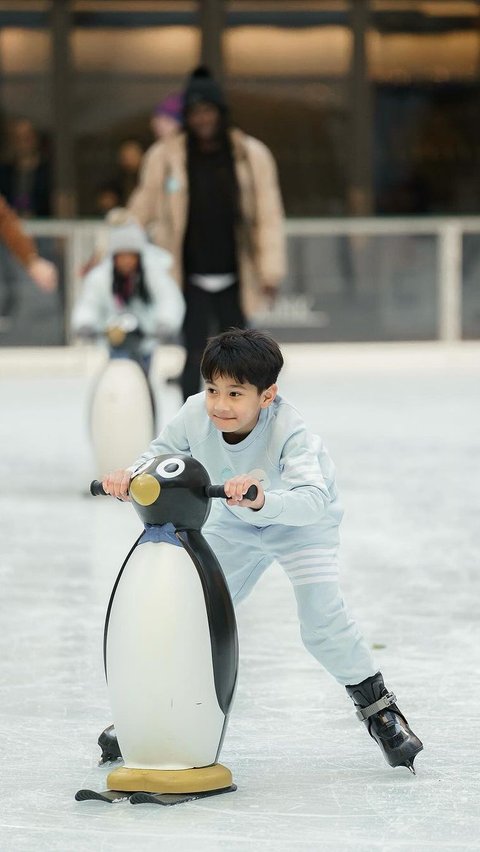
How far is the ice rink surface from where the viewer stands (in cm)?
311

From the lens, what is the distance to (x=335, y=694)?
162 inches

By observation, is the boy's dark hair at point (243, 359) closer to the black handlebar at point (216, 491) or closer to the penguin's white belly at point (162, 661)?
the black handlebar at point (216, 491)

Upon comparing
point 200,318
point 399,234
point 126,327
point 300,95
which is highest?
point 126,327

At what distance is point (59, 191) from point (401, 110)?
317 centimetres

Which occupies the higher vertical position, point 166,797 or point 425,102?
point 166,797

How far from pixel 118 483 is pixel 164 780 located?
0.54 m

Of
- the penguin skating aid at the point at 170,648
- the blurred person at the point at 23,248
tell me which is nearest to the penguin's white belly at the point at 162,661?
the penguin skating aid at the point at 170,648

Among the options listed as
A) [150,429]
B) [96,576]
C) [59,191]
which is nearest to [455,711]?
[96,576]

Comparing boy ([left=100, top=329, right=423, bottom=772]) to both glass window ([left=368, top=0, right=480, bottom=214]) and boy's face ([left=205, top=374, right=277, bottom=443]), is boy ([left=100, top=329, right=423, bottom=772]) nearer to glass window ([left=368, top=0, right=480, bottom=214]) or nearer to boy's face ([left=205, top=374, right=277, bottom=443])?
boy's face ([left=205, top=374, right=277, bottom=443])

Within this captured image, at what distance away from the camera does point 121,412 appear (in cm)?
723

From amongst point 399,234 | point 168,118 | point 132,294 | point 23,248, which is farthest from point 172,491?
point 399,234

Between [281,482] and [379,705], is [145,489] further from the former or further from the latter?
[379,705]

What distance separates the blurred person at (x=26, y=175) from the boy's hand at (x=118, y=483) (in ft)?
41.2

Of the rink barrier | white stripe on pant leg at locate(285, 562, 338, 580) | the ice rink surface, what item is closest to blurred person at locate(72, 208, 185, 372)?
the ice rink surface
